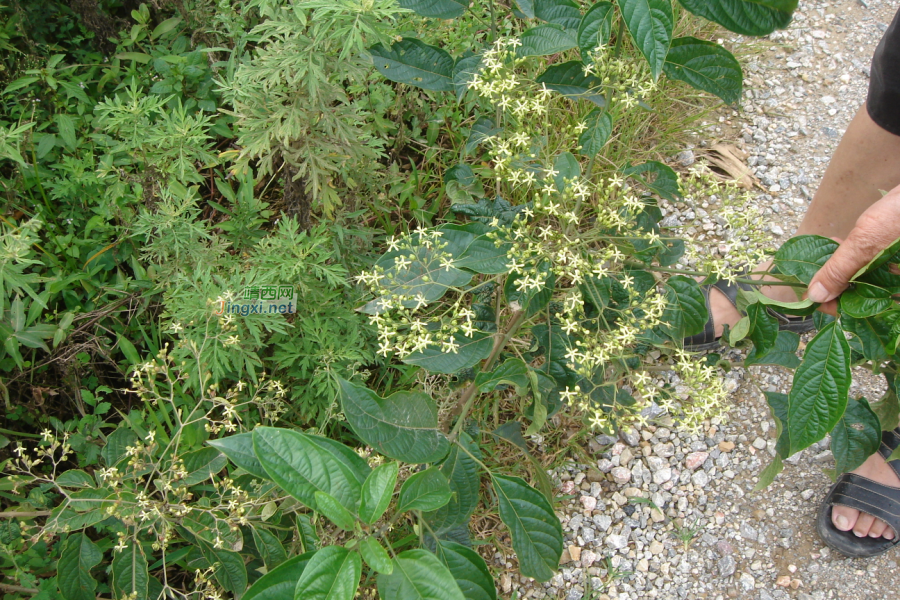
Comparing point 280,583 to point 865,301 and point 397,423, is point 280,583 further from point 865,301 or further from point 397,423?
point 865,301

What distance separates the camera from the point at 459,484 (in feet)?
5.49

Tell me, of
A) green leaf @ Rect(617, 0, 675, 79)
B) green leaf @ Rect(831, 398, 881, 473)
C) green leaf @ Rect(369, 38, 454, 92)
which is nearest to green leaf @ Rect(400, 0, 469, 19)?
green leaf @ Rect(369, 38, 454, 92)

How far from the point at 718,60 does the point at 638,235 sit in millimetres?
474

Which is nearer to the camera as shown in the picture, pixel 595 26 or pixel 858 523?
pixel 595 26

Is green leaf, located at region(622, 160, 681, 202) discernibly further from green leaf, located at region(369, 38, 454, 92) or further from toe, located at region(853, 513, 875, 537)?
toe, located at region(853, 513, 875, 537)

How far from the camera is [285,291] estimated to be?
7.09 ft

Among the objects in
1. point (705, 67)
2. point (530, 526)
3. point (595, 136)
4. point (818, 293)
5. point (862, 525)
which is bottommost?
point (862, 525)

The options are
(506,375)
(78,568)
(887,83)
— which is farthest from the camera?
(887,83)

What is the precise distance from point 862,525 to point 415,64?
2.25 meters

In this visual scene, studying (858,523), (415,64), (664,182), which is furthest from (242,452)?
(858,523)

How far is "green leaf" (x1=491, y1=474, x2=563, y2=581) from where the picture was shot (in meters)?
1.65

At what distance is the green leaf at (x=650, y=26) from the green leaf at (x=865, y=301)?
0.71 metres

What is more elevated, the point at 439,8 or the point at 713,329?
the point at 439,8

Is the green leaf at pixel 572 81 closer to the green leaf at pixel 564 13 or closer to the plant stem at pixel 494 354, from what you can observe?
the green leaf at pixel 564 13
